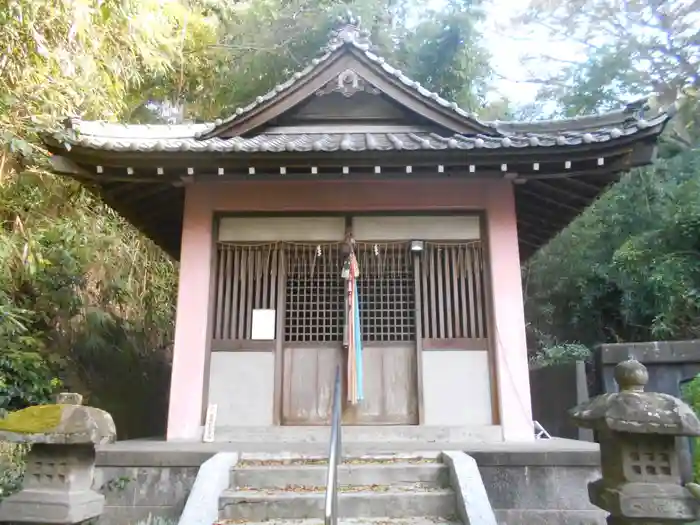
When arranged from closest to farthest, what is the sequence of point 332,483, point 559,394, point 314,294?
point 332,483
point 314,294
point 559,394

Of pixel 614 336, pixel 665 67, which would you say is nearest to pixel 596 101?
pixel 665 67

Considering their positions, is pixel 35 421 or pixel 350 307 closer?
pixel 35 421

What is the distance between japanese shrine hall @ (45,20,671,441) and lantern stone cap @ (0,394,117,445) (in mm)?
2762

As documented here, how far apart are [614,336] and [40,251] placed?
11788mm

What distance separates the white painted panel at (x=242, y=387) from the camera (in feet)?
22.7

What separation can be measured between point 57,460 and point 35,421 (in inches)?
12.5

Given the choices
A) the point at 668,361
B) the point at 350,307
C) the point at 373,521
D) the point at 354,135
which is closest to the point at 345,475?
the point at 373,521

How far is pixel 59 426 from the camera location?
13.2 ft

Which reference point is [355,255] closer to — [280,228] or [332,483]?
[280,228]

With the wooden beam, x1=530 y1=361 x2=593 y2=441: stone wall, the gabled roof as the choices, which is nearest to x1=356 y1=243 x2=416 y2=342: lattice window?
the gabled roof

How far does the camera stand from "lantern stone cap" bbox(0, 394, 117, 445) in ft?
13.1

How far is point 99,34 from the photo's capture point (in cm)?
742

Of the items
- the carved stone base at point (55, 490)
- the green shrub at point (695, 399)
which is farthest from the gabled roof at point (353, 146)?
the carved stone base at point (55, 490)

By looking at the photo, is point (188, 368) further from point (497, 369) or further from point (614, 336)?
point (614, 336)
